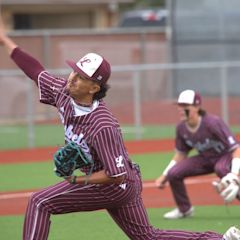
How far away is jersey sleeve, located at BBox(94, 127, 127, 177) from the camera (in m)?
6.83

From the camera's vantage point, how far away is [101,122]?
22.7 feet

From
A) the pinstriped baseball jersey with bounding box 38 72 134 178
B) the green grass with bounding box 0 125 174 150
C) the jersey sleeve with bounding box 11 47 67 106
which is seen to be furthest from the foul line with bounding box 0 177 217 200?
the green grass with bounding box 0 125 174 150

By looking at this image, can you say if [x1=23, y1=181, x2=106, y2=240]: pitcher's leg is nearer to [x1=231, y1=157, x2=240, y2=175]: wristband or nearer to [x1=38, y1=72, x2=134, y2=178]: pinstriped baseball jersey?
[x1=38, y1=72, x2=134, y2=178]: pinstriped baseball jersey


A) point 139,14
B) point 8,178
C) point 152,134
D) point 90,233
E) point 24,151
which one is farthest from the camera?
point 139,14

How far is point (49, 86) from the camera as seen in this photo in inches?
294

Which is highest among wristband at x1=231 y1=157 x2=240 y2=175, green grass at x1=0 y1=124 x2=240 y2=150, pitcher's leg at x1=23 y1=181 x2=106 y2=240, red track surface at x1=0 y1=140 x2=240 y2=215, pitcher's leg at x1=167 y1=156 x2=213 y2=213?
pitcher's leg at x1=23 y1=181 x2=106 y2=240

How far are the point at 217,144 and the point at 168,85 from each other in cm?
1324

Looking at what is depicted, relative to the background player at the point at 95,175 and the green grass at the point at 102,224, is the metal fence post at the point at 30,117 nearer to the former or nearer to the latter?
the green grass at the point at 102,224

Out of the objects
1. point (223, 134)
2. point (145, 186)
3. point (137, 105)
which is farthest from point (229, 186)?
point (137, 105)

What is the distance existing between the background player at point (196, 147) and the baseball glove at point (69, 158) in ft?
12.4

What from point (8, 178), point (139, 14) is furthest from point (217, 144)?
point (139, 14)

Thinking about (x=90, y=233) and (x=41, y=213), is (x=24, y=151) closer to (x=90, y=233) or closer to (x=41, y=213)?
(x=90, y=233)

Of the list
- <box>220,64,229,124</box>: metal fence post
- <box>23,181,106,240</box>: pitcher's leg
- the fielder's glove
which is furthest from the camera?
<box>220,64,229,124</box>: metal fence post

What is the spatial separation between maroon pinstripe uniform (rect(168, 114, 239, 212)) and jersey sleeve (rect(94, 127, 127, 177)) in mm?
3934
